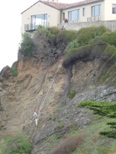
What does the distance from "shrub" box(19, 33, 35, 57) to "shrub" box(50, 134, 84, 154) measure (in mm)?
17963

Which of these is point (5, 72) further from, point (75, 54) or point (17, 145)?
point (17, 145)

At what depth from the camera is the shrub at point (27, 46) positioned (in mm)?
60125

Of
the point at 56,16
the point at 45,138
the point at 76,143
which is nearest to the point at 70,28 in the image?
the point at 56,16

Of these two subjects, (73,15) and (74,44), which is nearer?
(74,44)

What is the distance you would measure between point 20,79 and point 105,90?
15175 mm

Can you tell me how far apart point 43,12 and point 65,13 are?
8.95 ft

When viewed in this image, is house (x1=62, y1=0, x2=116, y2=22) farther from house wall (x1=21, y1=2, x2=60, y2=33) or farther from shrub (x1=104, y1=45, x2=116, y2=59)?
shrub (x1=104, y1=45, x2=116, y2=59)

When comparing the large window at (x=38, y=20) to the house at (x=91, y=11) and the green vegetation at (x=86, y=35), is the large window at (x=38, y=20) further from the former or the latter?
the green vegetation at (x=86, y=35)

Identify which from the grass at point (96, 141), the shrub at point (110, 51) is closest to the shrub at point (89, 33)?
the shrub at point (110, 51)

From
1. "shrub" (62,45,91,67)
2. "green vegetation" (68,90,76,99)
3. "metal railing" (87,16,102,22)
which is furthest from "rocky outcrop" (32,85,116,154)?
"metal railing" (87,16,102,22)

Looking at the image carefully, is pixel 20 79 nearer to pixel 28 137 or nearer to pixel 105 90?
pixel 28 137

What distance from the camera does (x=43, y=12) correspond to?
224 ft

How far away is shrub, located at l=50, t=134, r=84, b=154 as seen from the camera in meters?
42.5

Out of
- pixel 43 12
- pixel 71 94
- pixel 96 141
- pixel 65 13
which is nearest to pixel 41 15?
pixel 43 12
